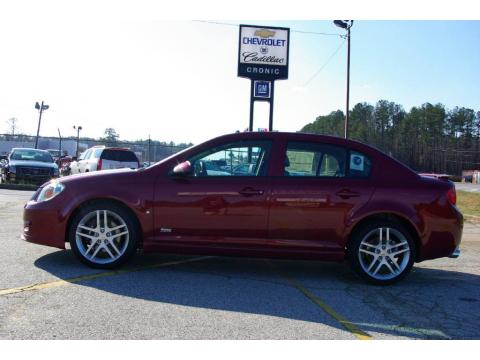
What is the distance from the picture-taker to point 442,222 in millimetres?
5242

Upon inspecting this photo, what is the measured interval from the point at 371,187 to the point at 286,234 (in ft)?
3.68

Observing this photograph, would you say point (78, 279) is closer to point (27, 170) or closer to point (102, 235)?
point (102, 235)

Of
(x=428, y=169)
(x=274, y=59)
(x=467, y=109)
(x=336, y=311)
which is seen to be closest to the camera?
(x=336, y=311)

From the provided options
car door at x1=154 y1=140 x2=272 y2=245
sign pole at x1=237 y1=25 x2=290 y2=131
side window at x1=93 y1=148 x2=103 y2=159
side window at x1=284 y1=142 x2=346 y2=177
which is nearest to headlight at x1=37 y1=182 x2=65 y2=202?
car door at x1=154 y1=140 x2=272 y2=245

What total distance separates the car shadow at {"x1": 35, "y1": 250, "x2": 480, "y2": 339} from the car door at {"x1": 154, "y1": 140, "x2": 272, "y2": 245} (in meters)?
0.51

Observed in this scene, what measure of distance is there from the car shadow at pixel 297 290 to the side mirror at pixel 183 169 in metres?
1.19

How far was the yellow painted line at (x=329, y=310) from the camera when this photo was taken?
3.68 meters

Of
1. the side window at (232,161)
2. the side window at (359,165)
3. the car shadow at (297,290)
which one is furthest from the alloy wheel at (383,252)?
the side window at (232,161)

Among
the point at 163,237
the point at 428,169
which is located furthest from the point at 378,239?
the point at 428,169

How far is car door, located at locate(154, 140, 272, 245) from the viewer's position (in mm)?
5117

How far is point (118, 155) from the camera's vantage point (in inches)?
653

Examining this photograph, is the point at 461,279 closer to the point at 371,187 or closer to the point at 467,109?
the point at 371,187

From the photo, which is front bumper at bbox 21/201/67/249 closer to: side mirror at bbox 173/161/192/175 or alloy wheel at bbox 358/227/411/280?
side mirror at bbox 173/161/192/175

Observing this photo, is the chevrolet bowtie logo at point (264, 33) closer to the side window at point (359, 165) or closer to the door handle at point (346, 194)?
the side window at point (359, 165)
